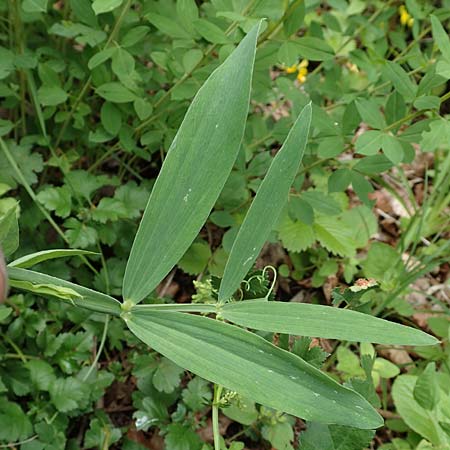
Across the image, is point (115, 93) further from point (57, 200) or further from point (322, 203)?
point (322, 203)

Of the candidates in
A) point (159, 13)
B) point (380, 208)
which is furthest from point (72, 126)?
point (380, 208)

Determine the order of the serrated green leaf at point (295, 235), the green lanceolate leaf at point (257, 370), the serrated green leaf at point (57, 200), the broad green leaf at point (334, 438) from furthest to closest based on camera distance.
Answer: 1. the serrated green leaf at point (295, 235)
2. the serrated green leaf at point (57, 200)
3. the broad green leaf at point (334, 438)
4. the green lanceolate leaf at point (257, 370)

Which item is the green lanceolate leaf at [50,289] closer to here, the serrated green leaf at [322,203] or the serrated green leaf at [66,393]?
the serrated green leaf at [66,393]

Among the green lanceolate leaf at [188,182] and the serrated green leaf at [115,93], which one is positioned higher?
the green lanceolate leaf at [188,182]

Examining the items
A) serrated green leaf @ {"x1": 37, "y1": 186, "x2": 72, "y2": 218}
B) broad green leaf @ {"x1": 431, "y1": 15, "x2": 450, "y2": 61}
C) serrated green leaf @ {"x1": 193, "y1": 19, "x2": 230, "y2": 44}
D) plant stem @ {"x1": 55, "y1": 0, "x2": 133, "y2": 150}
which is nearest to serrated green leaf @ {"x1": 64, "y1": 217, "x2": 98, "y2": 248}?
serrated green leaf @ {"x1": 37, "y1": 186, "x2": 72, "y2": 218}

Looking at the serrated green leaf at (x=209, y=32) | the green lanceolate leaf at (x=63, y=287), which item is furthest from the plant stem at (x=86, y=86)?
the green lanceolate leaf at (x=63, y=287)

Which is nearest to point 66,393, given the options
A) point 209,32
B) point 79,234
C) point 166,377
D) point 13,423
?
point 13,423
